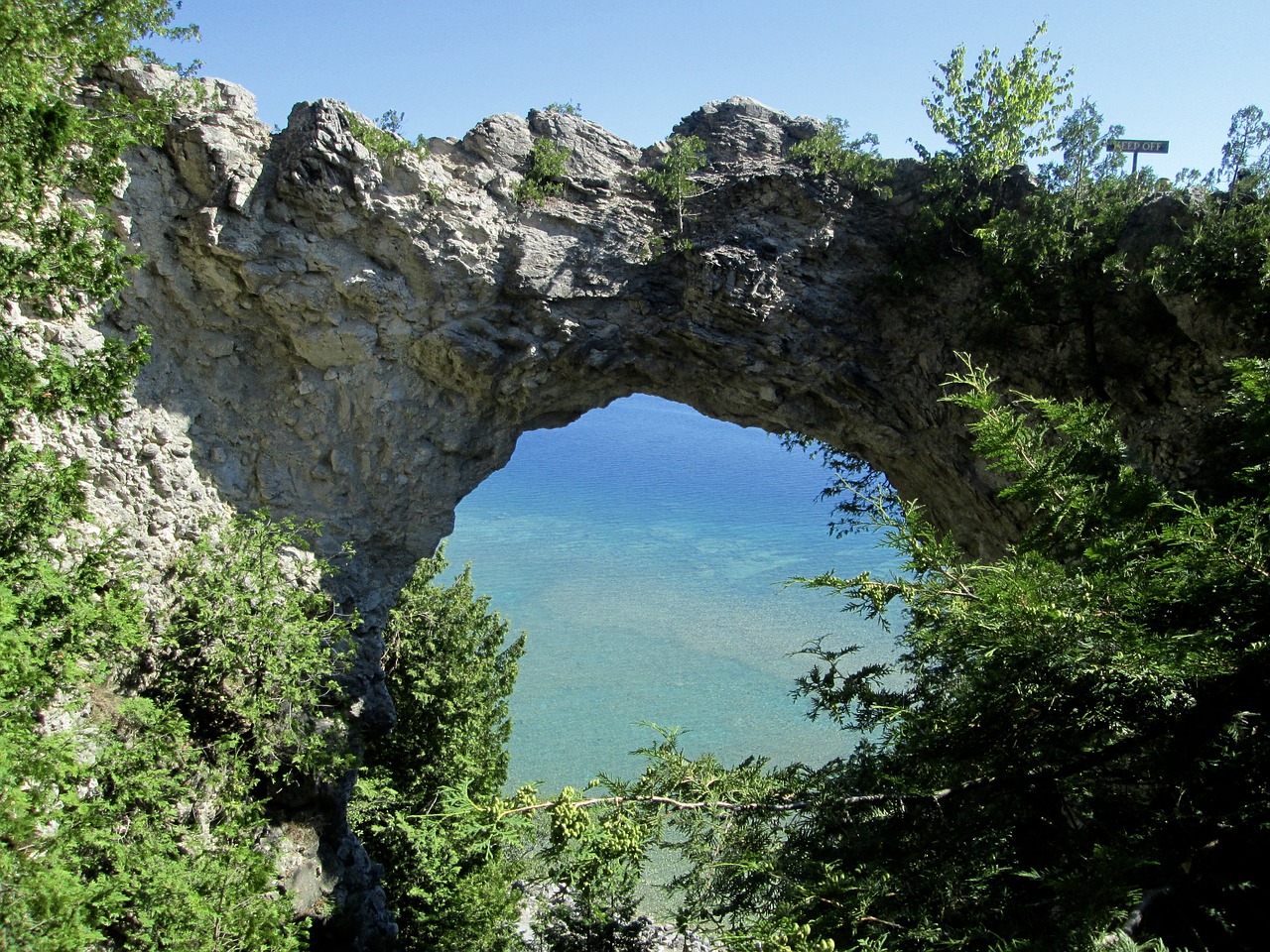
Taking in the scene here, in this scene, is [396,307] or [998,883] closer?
[998,883]

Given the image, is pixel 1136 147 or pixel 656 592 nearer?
pixel 1136 147

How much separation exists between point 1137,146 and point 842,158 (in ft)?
10.5

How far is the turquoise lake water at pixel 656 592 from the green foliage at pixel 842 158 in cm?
516

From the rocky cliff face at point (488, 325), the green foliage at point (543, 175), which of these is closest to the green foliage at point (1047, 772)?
the rocky cliff face at point (488, 325)

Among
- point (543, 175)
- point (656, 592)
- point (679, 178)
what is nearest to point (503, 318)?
point (543, 175)

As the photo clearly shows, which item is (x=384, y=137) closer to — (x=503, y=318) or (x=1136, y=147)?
(x=503, y=318)

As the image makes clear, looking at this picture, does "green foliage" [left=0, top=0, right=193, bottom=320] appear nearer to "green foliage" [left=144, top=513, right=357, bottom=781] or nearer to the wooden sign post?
"green foliage" [left=144, top=513, right=357, bottom=781]

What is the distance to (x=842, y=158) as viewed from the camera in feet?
32.8

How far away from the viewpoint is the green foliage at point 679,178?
1000 centimetres

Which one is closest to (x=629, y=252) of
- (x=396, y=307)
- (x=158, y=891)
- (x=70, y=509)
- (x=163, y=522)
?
(x=396, y=307)

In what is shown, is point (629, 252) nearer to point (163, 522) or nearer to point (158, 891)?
point (163, 522)

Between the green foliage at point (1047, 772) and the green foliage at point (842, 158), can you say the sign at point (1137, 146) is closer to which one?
the green foliage at point (842, 158)

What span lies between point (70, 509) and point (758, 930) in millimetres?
5178

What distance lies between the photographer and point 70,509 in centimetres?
551
